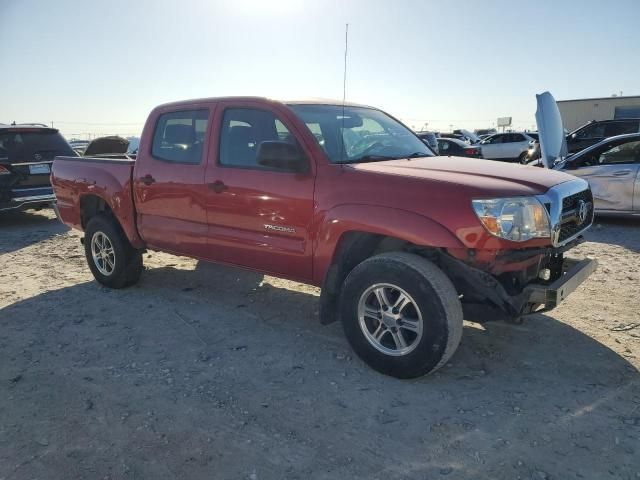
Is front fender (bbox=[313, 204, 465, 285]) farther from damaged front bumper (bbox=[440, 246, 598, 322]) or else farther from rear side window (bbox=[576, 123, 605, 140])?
rear side window (bbox=[576, 123, 605, 140])

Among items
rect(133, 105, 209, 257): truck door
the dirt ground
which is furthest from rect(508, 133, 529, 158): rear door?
rect(133, 105, 209, 257): truck door

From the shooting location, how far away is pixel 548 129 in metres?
5.48

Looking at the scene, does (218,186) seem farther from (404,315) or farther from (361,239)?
(404,315)

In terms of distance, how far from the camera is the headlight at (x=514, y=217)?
290 cm

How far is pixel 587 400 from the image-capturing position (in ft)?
9.73

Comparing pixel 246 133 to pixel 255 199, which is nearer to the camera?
pixel 255 199

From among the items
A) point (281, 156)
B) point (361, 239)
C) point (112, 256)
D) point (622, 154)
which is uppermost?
point (281, 156)

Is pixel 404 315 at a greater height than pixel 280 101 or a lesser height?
lesser

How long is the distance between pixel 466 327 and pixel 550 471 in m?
1.80

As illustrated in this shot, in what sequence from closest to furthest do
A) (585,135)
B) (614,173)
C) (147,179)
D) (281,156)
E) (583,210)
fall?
(281,156), (583,210), (147,179), (614,173), (585,135)

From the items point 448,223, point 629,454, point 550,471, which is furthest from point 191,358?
point 629,454

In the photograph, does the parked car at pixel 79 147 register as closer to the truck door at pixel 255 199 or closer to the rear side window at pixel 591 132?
the truck door at pixel 255 199

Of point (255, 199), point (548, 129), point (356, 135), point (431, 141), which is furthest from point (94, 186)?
point (431, 141)

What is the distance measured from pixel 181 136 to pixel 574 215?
10.7ft
